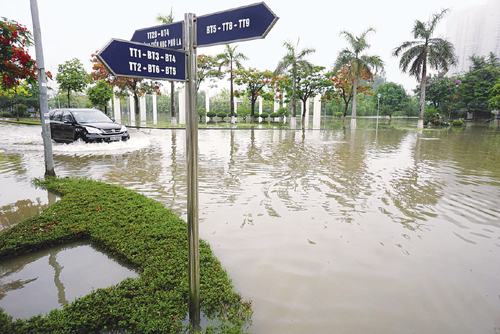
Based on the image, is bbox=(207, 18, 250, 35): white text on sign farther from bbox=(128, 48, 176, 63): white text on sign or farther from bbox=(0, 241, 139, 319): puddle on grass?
bbox=(0, 241, 139, 319): puddle on grass

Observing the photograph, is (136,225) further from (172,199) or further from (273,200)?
(273,200)

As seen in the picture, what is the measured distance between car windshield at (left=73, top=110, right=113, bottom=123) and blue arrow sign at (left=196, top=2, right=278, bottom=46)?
13.2 metres

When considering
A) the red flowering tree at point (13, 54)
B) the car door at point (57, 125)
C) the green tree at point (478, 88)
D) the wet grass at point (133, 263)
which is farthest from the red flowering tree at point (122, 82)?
the green tree at point (478, 88)

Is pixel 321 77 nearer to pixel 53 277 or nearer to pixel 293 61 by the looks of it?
pixel 293 61

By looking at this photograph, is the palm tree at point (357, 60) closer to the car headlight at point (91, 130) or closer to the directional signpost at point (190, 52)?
the car headlight at point (91, 130)

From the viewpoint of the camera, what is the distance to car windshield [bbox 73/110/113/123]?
46.3 feet

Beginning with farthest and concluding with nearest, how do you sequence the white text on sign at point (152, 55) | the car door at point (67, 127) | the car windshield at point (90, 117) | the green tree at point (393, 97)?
the green tree at point (393, 97) → the car windshield at point (90, 117) → the car door at point (67, 127) → the white text on sign at point (152, 55)

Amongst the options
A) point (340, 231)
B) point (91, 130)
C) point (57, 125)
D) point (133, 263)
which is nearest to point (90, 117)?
point (91, 130)

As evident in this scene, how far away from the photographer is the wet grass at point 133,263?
2.79m

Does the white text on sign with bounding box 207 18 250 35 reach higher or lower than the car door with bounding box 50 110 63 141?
higher

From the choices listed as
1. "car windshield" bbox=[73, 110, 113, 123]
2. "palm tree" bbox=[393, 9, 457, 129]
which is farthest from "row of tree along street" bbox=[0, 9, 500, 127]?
"car windshield" bbox=[73, 110, 113, 123]

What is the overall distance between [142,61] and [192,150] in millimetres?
736

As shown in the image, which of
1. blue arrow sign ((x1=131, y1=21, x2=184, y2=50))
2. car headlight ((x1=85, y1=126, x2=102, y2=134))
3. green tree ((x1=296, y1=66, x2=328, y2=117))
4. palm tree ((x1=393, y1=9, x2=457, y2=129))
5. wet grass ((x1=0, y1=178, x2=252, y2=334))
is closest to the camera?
blue arrow sign ((x1=131, y1=21, x2=184, y2=50))

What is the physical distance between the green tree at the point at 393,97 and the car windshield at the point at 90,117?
49928mm
